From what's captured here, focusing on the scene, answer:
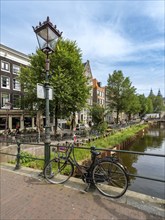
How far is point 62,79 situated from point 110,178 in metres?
12.8

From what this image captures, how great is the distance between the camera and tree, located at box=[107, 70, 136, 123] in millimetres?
35156

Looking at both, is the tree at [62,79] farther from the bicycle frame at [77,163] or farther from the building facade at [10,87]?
the bicycle frame at [77,163]

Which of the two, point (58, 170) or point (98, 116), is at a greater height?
point (98, 116)

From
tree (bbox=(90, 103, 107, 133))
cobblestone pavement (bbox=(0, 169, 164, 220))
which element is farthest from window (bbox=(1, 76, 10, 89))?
cobblestone pavement (bbox=(0, 169, 164, 220))

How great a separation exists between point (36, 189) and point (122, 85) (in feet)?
111

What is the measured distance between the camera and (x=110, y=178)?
136 inches

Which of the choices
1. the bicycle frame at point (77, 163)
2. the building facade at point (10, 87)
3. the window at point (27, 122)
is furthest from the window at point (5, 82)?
the bicycle frame at point (77, 163)

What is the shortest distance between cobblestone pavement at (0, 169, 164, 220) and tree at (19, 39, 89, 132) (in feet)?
38.3

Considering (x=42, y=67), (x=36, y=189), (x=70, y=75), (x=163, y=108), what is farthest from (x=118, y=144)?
(x=163, y=108)

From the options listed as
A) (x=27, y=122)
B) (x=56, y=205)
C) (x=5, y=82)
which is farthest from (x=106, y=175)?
(x=27, y=122)

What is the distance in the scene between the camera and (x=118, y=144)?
19.4 m

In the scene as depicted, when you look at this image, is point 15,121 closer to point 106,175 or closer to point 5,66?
point 5,66

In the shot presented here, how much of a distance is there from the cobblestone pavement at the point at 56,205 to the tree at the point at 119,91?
1279 inches

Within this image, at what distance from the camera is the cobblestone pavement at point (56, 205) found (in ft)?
8.90
